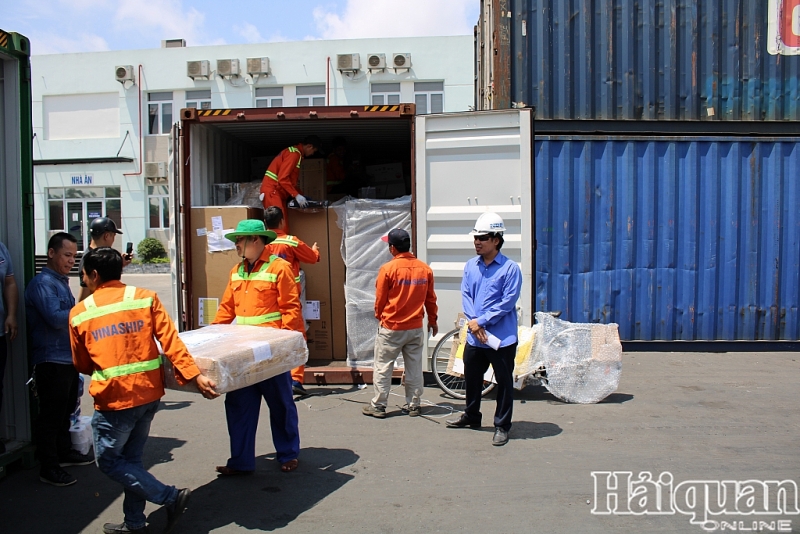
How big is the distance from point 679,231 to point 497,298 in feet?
14.8

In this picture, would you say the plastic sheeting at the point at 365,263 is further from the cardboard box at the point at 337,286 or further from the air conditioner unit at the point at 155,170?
the air conditioner unit at the point at 155,170

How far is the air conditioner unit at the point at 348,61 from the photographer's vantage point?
2428 centimetres

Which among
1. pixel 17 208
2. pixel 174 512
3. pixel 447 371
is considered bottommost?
pixel 174 512

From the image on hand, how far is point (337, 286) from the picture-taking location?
7312 mm

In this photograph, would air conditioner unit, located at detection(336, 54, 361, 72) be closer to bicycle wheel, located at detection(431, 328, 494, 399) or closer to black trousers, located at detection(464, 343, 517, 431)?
bicycle wheel, located at detection(431, 328, 494, 399)

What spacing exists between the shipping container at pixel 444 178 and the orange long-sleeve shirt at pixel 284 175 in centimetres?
37

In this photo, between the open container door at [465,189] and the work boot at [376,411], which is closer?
the work boot at [376,411]

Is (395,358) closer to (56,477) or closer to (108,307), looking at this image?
(56,477)

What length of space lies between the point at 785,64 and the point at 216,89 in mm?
21243

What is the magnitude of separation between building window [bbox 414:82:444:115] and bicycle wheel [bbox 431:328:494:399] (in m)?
19.0

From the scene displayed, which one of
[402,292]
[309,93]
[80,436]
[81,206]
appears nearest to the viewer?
[80,436]

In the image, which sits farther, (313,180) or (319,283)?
(313,180)

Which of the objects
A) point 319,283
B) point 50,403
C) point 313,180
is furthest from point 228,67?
point 50,403

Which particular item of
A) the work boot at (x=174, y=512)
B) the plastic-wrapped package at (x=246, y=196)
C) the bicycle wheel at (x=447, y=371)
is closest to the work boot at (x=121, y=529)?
the work boot at (x=174, y=512)
